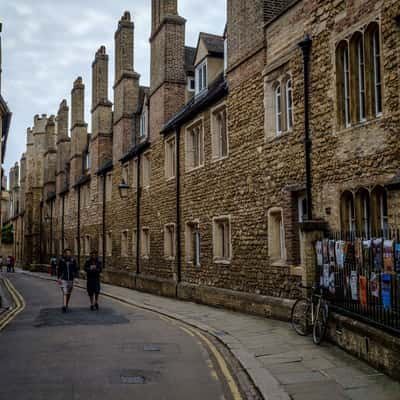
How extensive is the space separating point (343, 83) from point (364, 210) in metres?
2.79

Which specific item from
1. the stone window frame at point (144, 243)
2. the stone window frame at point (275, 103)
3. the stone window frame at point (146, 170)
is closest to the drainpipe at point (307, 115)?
the stone window frame at point (275, 103)

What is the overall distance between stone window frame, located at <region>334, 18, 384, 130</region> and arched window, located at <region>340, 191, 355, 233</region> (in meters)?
1.44

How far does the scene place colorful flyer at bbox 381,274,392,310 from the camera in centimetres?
821

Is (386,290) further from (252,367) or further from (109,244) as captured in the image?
(109,244)

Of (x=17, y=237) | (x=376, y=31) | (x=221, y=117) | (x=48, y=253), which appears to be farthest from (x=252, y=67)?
(x=17, y=237)

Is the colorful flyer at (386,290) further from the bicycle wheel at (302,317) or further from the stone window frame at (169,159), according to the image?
the stone window frame at (169,159)

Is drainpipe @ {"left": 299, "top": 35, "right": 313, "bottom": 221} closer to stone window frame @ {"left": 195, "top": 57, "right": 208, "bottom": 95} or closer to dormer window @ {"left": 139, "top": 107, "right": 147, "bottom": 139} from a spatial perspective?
stone window frame @ {"left": 195, "top": 57, "right": 208, "bottom": 95}

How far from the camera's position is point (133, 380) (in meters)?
8.07

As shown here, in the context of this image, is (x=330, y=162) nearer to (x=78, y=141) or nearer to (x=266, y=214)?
(x=266, y=214)

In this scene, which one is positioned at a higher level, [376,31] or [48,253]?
[376,31]

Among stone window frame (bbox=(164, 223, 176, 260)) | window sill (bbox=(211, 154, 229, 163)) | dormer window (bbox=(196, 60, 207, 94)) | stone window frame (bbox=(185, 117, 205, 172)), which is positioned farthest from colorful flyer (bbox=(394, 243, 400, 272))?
stone window frame (bbox=(164, 223, 176, 260))

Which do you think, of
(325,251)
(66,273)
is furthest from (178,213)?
(325,251)

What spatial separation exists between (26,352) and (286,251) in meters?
6.69

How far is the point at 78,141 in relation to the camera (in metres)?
43.1
